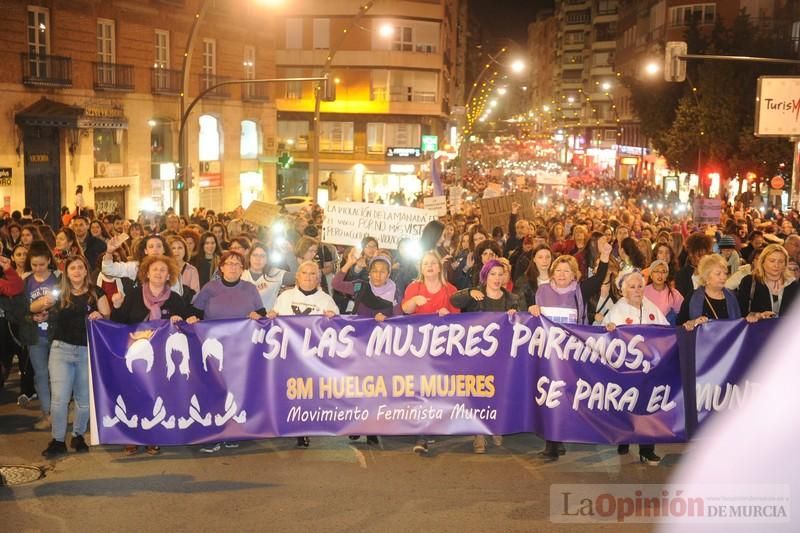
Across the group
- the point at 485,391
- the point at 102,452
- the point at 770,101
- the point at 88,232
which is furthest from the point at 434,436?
the point at 770,101

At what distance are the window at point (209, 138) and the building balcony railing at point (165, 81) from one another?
119 inches

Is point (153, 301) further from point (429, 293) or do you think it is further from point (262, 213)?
point (262, 213)

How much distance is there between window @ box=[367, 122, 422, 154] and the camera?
55875 mm

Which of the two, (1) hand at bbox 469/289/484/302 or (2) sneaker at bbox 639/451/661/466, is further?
(1) hand at bbox 469/289/484/302

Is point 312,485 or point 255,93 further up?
point 255,93

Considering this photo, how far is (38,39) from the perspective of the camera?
27562 millimetres

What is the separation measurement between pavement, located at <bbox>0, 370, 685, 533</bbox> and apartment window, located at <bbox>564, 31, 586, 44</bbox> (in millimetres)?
146084

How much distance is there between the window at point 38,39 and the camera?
27.1 meters

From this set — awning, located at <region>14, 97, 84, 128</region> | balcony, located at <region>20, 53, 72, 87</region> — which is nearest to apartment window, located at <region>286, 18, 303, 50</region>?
balcony, located at <region>20, 53, 72, 87</region>

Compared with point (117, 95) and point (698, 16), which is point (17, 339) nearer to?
point (117, 95)

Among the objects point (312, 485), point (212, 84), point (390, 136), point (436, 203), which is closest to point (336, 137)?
point (390, 136)

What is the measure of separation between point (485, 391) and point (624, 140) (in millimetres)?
82957

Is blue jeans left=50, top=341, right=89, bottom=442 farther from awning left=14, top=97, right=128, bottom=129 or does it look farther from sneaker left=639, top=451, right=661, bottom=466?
awning left=14, top=97, right=128, bottom=129

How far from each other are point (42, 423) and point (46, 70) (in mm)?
20685
